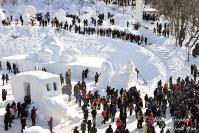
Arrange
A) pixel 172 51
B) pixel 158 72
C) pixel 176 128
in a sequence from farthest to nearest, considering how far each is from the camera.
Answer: pixel 172 51, pixel 158 72, pixel 176 128

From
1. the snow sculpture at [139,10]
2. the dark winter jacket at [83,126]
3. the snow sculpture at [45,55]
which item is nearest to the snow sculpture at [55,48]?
the snow sculpture at [45,55]

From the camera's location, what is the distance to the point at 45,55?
35.3m

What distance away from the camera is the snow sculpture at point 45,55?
1388 inches

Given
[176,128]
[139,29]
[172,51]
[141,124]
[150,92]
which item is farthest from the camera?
[139,29]

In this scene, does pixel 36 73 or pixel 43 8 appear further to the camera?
pixel 43 8

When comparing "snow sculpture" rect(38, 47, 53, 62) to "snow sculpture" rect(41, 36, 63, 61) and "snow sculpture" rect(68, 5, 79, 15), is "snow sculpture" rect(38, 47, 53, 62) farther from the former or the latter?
"snow sculpture" rect(68, 5, 79, 15)

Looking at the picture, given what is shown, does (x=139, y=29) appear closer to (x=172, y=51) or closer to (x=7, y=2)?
(x=172, y=51)

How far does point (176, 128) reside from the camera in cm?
2061

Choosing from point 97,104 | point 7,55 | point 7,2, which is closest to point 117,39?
point 7,55

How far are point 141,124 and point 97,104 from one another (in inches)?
136

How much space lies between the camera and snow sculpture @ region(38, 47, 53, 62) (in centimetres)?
3525

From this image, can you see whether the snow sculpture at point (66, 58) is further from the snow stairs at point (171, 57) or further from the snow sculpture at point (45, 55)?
the snow stairs at point (171, 57)

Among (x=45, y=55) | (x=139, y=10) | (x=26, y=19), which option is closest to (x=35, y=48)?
(x=45, y=55)

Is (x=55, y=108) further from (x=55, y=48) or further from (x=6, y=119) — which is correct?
(x=55, y=48)
